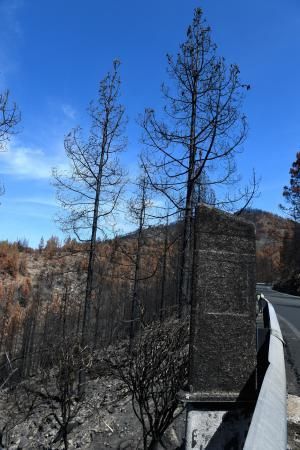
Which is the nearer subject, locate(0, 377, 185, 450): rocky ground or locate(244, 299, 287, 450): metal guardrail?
locate(244, 299, 287, 450): metal guardrail

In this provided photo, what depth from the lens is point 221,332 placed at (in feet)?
12.6

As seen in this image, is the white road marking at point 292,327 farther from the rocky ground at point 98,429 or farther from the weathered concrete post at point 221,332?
the weathered concrete post at point 221,332

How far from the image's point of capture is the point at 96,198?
16.9 meters

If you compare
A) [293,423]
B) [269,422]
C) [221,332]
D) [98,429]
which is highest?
[221,332]

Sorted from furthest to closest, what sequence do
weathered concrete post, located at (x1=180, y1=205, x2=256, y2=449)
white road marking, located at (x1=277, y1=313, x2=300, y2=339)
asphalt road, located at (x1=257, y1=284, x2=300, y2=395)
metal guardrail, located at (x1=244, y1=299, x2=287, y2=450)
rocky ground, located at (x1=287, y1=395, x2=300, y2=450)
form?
white road marking, located at (x1=277, y1=313, x2=300, y2=339)
asphalt road, located at (x1=257, y1=284, x2=300, y2=395)
weathered concrete post, located at (x1=180, y1=205, x2=256, y2=449)
rocky ground, located at (x1=287, y1=395, x2=300, y2=450)
metal guardrail, located at (x1=244, y1=299, x2=287, y2=450)

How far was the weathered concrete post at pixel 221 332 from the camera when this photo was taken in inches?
146

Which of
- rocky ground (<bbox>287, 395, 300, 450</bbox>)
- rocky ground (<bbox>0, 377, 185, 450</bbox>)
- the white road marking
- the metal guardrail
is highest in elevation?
the metal guardrail

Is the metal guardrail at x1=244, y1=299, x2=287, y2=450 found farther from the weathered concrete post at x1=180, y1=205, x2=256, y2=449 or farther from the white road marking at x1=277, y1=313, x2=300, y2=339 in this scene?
the white road marking at x1=277, y1=313, x2=300, y2=339

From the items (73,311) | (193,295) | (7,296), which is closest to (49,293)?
(7,296)

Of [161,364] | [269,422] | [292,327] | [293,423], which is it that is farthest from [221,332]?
[292,327]

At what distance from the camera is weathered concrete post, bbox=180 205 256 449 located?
370 centimetres

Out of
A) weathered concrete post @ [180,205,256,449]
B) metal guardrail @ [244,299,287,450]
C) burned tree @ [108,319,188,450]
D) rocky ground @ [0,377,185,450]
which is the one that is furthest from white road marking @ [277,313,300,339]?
metal guardrail @ [244,299,287,450]

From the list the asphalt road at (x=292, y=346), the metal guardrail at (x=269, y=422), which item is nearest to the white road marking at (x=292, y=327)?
the asphalt road at (x=292, y=346)

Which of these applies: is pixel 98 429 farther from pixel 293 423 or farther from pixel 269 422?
pixel 269 422
